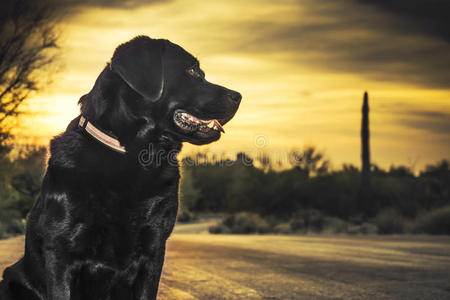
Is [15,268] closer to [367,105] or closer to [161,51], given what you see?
[161,51]

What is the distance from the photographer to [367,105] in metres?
39.3

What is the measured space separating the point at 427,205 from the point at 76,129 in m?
38.6

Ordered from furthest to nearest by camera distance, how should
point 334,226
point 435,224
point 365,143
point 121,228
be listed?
1. point 365,143
2. point 334,226
3. point 435,224
4. point 121,228

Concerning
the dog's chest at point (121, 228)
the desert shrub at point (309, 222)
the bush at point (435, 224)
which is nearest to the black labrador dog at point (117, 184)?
the dog's chest at point (121, 228)

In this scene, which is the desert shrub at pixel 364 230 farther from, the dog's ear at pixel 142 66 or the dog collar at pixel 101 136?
the dog collar at pixel 101 136

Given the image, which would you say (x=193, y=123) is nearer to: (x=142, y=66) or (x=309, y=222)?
(x=142, y=66)

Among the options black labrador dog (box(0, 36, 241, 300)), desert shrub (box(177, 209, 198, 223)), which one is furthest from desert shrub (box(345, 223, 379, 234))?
black labrador dog (box(0, 36, 241, 300))

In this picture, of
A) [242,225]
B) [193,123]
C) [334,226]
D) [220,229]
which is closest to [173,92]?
[193,123]

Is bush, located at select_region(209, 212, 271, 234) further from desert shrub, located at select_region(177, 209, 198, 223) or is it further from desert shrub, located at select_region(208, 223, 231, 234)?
desert shrub, located at select_region(177, 209, 198, 223)

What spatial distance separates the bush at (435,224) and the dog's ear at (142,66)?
24928mm

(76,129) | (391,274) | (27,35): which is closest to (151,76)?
(76,129)

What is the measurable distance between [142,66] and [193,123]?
599 millimetres

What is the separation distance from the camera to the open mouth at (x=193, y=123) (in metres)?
5.34

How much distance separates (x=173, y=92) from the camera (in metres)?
5.40
